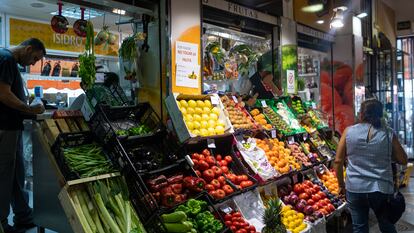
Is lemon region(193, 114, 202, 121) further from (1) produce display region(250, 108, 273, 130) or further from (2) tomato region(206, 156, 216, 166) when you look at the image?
(1) produce display region(250, 108, 273, 130)

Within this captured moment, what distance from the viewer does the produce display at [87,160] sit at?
10.6 ft

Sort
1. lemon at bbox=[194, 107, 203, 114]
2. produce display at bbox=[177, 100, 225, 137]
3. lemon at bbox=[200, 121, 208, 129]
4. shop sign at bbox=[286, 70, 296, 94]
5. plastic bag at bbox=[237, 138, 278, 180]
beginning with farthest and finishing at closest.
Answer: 1. shop sign at bbox=[286, 70, 296, 94]
2. plastic bag at bbox=[237, 138, 278, 180]
3. lemon at bbox=[194, 107, 203, 114]
4. lemon at bbox=[200, 121, 208, 129]
5. produce display at bbox=[177, 100, 225, 137]

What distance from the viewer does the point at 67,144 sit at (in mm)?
3426

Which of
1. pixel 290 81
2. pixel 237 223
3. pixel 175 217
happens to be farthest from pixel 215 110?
pixel 290 81

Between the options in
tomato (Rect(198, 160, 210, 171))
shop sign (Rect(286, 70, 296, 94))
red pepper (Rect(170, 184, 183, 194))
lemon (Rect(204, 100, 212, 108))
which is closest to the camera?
red pepper (Rect(170, 184, 183, 194))

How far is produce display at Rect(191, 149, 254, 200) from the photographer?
12.4 feet

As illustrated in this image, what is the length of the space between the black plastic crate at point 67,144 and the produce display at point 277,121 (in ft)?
8.57

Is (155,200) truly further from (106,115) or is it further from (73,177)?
(106,115)

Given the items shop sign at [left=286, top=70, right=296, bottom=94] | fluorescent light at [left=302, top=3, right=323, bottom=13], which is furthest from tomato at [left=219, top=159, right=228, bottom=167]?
fluorescent light at [left=302, top=3, right=323, bottom=13]

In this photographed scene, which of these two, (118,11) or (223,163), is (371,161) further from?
(118,11)

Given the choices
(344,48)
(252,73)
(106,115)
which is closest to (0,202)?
(106,115)

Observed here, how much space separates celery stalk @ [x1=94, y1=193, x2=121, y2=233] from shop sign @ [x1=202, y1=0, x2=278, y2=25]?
106 inches

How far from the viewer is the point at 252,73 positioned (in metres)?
6.48

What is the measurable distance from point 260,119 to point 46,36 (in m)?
5.57
